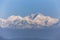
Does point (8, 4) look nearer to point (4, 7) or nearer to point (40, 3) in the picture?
point (4, 7)

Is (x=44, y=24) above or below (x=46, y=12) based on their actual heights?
below

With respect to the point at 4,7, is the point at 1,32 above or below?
below

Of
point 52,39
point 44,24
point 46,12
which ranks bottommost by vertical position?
point 52,39

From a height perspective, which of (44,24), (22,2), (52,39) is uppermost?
(22,2)

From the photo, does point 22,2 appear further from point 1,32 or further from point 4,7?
point 1,32

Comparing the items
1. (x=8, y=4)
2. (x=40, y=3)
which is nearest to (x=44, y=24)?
(x=40, y=3)

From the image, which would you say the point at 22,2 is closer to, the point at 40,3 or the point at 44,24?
the point at 40,3

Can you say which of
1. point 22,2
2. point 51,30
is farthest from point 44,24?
point 22,2
